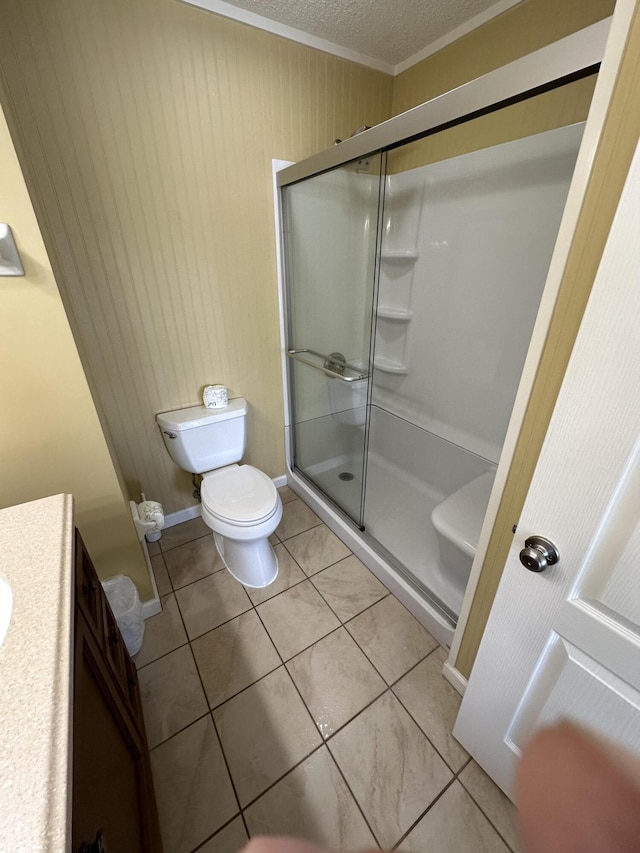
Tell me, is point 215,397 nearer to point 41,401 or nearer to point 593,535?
point 41,401

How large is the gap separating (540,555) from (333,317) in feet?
5.27

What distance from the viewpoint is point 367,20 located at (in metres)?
1.45

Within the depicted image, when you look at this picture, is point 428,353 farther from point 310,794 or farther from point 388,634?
point 310,794

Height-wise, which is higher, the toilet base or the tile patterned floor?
the toilet base

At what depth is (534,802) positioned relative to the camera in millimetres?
406

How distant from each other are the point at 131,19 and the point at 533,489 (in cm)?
203

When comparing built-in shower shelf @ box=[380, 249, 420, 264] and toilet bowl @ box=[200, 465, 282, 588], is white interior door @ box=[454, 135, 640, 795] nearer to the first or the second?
toilet bowl @ box=[200, 465, 282, 588]

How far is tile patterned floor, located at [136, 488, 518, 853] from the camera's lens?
3.19 feet

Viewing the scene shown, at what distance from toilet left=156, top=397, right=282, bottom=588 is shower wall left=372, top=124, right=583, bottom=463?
1.06 meters

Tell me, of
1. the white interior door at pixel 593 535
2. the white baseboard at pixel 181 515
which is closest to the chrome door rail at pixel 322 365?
the white baseboard at pixel 181 515

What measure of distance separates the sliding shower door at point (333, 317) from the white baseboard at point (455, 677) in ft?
2.55

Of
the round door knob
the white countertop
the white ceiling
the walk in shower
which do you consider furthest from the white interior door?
the white ceiling

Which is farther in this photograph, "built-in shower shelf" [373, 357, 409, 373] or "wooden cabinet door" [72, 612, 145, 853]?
"built-in shower shelf" [373, 357, 409, 373]

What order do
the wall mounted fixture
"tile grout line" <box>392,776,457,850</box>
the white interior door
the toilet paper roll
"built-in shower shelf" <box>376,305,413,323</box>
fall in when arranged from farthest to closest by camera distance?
"built-in shower shelf" <box>376,305,413,323</box>
the toilet paper roll
"tile grout line" <box>392,776,457,850</box>
the wall mounted fixture
the white interior door
